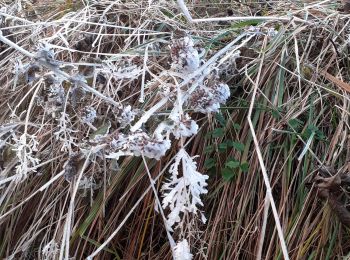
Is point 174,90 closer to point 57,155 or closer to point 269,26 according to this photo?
point 57,155

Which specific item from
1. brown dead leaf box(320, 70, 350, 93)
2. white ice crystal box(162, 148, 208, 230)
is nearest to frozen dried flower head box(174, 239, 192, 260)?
white ice crystal box(162, 148, 208, 230)

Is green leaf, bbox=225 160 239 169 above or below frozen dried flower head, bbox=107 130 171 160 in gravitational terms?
below

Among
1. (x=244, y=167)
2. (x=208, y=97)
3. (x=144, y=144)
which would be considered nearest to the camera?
(x=144, y=144)

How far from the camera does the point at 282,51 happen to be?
4.12ft

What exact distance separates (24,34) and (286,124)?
96 cm

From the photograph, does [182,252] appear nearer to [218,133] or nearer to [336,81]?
[218,133]

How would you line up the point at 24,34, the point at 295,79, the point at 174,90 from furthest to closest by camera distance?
the point at 24,34, the point at 295,79, the point at 174,90

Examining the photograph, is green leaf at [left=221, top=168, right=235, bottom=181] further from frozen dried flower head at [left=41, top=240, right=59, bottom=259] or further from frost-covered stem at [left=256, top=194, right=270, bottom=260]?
frozen dried flower head at [left=41, top=240, right=59, bottom=259]

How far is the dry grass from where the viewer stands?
104 cm

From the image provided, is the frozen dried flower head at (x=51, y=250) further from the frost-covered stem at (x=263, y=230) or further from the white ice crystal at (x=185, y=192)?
the frost-covered stem at (x=263, y=230)

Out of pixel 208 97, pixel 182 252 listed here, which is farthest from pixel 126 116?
pixel 182 252

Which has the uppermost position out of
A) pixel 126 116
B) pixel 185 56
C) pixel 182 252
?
pixel 185 56

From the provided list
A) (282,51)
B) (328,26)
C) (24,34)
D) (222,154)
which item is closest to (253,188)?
(222,154)

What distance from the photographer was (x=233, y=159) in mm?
1104
